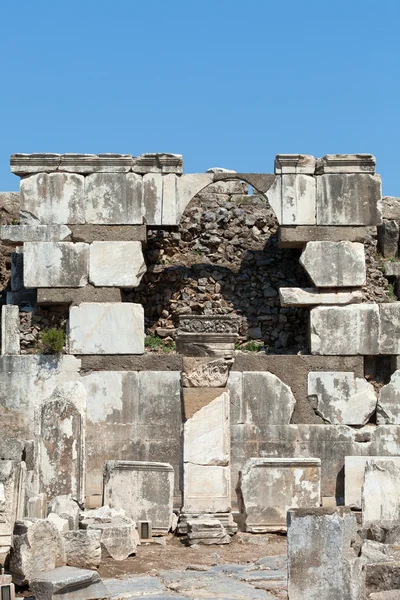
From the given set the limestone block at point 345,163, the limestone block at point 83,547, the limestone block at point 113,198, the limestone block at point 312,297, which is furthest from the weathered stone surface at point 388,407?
the limestone block at point 83,547

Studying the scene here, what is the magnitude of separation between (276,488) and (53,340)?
3.54 m

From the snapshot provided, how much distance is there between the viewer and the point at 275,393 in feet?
47.5

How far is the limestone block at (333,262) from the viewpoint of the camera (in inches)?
588

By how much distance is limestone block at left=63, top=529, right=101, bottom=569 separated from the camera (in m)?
9.83

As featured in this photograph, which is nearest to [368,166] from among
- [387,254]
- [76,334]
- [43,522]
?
[387,254]

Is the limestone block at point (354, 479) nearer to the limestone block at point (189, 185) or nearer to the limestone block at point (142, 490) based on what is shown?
the limestone block at point (142, 490)

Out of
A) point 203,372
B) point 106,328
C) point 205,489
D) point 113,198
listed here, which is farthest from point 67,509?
point 113,198

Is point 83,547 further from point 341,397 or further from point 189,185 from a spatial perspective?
point 189,185

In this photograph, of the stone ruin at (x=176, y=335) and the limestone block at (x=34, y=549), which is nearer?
the limestone block at (x=34, y=549)

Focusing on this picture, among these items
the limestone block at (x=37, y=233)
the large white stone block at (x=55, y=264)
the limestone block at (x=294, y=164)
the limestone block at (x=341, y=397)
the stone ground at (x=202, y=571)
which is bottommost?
the stone ground at (x=202, y=571)

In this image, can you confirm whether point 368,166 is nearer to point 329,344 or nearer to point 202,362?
point 329,344

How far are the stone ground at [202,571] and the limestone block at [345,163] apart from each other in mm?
5197

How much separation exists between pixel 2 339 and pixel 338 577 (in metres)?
7.99

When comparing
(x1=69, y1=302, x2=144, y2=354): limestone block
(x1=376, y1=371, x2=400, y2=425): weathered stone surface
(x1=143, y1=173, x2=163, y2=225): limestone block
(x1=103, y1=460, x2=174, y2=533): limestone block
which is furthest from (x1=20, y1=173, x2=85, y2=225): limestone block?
(x1=376, y1=371, x2=400, y2=425): weathered stone surface
